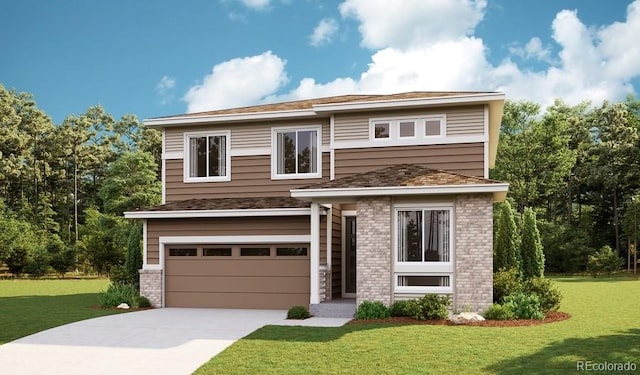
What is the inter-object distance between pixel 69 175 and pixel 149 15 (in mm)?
16935

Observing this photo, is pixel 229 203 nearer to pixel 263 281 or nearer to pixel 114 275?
pixel 263 281

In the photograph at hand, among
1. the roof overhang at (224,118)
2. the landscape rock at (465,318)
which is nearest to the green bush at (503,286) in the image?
the landscape rock at (465,318)

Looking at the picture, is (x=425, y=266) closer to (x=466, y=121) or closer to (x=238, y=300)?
(x=466, y=121)

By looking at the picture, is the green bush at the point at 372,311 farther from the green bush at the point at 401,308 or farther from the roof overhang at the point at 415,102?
the roof overhang at the point at 415,102

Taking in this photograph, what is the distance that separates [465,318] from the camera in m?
12.9

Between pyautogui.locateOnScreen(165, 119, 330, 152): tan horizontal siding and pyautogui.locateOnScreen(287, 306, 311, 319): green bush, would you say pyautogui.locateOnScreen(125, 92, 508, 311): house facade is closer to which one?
pyautogui.locateOnScreen(165, 119, 330, 152): tan horizontal siding

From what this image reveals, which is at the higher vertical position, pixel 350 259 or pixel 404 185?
pixel 404 185

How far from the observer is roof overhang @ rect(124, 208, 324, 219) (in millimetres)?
16344

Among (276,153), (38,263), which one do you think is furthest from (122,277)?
(38,263)

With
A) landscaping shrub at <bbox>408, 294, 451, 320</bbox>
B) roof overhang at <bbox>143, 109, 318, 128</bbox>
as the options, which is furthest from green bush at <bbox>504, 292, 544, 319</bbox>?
roof overhang at <bbox>143, 109, 318, 128</bbox>

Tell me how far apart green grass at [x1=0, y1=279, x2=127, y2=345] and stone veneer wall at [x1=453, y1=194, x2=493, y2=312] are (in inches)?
337

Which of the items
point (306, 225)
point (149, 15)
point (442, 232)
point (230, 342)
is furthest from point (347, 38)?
point (230, 342)

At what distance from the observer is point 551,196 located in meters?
49.8

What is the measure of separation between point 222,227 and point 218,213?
62 cm
